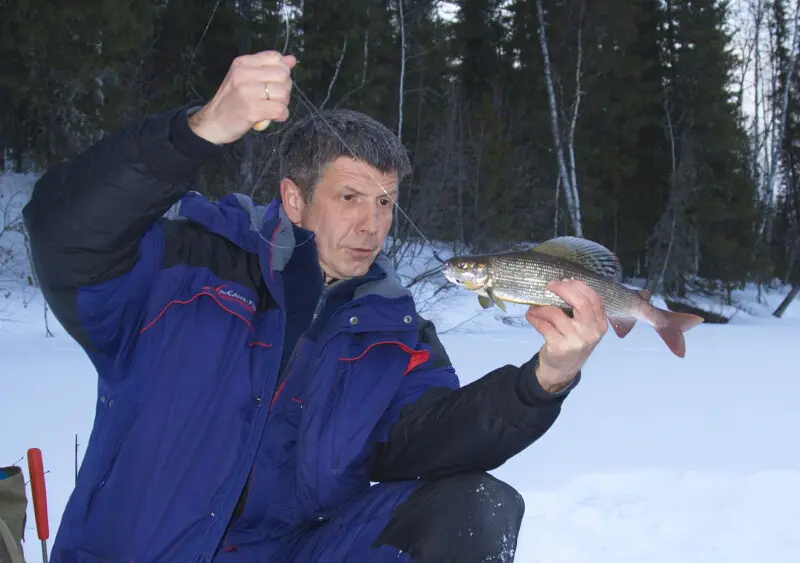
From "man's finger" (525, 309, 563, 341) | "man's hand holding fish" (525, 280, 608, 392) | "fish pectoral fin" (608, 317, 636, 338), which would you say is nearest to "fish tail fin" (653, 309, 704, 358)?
"fish pectoral fin" (608, 317, 636, 338)

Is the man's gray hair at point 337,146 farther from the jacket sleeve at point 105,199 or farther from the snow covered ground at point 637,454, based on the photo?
the snow covered ground at point 637,454

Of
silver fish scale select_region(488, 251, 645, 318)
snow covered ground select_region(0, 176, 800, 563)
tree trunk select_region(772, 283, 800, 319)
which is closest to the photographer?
silver fish scale select_region(488, 251, 645, 318)

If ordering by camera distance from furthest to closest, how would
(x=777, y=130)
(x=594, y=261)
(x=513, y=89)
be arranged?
1. (x=777, y=130)
2. (x=513, y=89)
3. (x=594, y=261)

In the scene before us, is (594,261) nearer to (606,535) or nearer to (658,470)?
(606,535)

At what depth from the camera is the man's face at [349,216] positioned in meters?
2.55

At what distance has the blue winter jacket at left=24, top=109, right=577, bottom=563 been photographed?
1.85m

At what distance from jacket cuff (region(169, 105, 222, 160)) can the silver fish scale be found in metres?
0.96

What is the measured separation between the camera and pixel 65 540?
202cm

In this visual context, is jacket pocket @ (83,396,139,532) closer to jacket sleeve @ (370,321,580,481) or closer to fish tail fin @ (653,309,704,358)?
jacket sleeve @ (370,321,580,481)

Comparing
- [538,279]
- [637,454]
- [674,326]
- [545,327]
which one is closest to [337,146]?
[538,279]

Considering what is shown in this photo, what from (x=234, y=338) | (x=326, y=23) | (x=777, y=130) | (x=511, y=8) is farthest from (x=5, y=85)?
(x=777, y=130)

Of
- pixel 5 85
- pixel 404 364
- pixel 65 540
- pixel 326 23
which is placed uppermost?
pixel 326 23

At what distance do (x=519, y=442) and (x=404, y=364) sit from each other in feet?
1.56

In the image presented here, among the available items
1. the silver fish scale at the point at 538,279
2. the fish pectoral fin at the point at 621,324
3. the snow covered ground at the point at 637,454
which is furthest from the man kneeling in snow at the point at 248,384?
the snow covered ground at the point at 637,454
